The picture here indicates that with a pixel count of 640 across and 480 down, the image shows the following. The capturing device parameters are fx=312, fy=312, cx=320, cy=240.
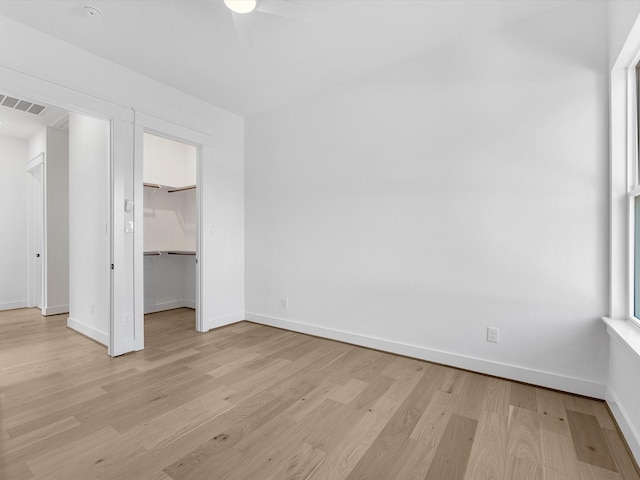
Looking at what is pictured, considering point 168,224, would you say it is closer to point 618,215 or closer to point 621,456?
point 618,215

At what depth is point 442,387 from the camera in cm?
238

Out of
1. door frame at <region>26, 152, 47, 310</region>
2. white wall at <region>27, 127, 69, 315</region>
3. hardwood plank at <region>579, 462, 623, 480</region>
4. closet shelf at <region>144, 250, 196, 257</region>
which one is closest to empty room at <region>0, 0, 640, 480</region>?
hardwood plank at <region>579, 462, 623, 480</region>

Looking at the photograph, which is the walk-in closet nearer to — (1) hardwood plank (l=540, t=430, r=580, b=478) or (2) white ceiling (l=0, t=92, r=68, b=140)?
(2) white ceiling (l=0, t=92, r=68, b=140)

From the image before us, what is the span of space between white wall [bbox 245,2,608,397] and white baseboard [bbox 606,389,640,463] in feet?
0.50

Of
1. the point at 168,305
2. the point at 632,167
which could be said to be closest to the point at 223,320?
the point at 168,305

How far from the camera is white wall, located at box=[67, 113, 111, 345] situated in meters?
3.32

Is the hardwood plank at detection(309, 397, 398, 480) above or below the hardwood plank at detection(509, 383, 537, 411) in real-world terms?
below

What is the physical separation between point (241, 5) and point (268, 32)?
76cm

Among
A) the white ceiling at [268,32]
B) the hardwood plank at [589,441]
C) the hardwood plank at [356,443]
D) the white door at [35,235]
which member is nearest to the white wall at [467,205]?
the white ceiling at [268,32]

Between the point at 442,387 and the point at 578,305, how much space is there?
3.74 feet

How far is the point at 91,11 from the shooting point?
91.0 inches

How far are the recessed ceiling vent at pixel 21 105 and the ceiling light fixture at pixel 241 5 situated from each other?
318 centimetres

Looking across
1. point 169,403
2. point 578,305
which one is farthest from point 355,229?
point 169,403

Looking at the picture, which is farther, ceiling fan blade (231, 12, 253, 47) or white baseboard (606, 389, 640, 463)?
ceiling fan blade (231, 12, 253, 47)
